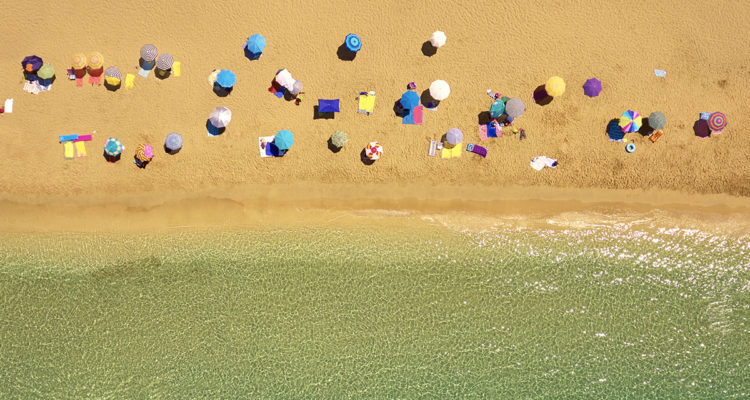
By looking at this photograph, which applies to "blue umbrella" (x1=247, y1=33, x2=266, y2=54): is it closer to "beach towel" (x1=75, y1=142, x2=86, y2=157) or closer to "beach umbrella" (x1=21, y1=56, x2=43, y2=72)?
"beach towel" (x1=75, y1=142, x2=86, y2=157)

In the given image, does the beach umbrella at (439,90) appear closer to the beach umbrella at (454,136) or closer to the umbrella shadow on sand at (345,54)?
the beach umbrella at (454,136)

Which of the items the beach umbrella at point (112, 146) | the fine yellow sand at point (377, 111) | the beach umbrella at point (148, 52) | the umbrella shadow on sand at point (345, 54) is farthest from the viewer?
the umbrella shadow on sand at point (345, 54)

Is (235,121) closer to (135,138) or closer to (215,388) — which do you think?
(135,138)

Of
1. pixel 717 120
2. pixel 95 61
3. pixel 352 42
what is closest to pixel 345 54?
pixel 352 42

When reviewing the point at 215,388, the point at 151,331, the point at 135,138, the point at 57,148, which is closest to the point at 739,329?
the point at 215,388

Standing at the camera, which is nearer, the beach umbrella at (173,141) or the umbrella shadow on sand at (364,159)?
the beach umbrella at (173,141)

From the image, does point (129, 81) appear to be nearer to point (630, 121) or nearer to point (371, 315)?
point (371, 315)

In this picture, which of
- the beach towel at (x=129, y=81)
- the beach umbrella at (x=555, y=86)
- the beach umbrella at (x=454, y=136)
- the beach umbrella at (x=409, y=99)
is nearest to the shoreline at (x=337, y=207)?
the beach umbrella at (x=454, y=136)
